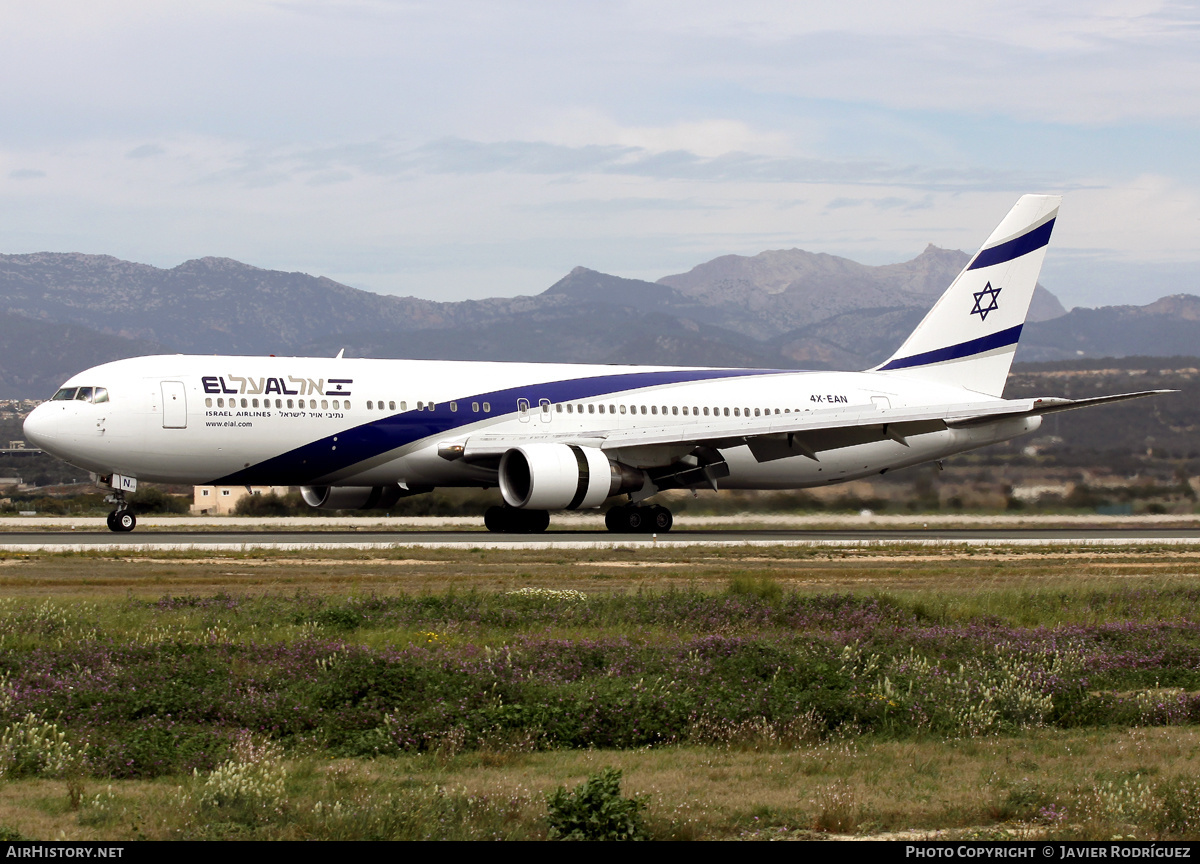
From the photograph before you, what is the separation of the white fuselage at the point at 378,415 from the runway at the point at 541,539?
5.30 feet

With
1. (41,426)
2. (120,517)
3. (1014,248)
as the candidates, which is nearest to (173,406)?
(41,426)

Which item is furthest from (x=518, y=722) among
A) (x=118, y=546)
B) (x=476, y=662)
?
(x=118, y=546)

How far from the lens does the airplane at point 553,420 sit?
30.7 metres

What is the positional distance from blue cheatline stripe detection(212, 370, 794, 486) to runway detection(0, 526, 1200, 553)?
5.00 ft

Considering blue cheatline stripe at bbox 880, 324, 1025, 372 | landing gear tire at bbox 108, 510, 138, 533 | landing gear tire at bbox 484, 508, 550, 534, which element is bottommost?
landing gear tire at bbox 484, 508, 550, 534

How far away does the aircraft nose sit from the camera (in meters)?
30.0

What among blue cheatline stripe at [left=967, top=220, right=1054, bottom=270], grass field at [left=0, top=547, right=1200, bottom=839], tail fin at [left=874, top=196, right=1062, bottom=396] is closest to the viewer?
grass field at [left=0, top=547, right=1200, bottom=839]

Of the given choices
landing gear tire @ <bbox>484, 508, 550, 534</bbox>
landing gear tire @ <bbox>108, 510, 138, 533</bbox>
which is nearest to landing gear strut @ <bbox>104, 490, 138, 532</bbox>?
landing gear tire @ <bbox>108, 510, 138, 533</bbox>

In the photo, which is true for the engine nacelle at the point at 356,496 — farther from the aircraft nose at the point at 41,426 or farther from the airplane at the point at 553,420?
the aircraft nose at the point at 41,426

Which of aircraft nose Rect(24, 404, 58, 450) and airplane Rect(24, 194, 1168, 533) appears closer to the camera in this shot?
aircraft nose Rect(24, 404, 58, 450)

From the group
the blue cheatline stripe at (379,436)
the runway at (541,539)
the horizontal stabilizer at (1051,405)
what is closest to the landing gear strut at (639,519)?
the runway at (541,539)

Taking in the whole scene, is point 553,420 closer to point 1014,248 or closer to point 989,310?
point 989,310

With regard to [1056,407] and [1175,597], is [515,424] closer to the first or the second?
[1056,407]

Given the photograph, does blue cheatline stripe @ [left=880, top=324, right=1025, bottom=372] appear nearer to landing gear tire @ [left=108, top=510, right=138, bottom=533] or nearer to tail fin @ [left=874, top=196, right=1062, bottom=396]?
tail fin @ [left=874, top=196, right=1062, bottom=396]
